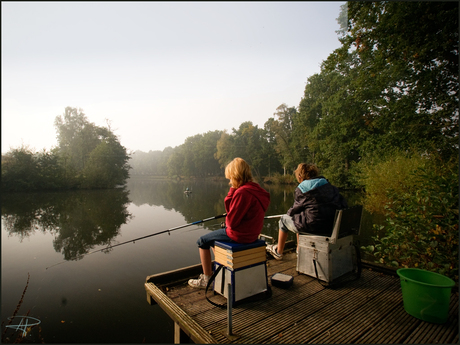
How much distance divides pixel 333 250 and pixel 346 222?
14.2 inches

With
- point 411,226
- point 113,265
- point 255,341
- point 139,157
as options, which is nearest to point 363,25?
point 411,226

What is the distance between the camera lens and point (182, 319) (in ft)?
7.51

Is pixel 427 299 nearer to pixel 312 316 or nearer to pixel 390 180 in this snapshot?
pixel 312 316

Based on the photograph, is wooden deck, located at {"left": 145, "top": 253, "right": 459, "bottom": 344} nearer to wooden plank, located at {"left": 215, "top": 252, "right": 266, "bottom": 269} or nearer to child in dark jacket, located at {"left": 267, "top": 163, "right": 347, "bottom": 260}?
wooden plank, located at {"left": 215, "top": 252, "right": 266, "bottom": 269}

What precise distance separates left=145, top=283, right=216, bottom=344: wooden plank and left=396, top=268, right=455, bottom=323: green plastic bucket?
1804 millimetres

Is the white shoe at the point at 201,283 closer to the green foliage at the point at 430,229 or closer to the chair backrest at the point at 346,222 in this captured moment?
the chair backrest at the point at 346,222

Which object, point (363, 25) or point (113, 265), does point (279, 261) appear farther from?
point (363, 25)

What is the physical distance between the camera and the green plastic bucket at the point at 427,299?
211 centimetres

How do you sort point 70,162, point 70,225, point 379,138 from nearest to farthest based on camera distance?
point 70,225, point 379,138, point 70,162

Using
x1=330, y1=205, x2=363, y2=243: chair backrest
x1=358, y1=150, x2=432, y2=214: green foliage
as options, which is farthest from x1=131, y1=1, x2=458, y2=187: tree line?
x1=330, y1=205, x2=363, y2=243: chair backrest

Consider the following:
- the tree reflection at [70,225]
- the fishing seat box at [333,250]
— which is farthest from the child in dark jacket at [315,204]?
the tree reflection at [70,225]

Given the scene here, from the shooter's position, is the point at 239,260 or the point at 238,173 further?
the point at 238,173

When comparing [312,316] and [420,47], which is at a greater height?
[420,47]
